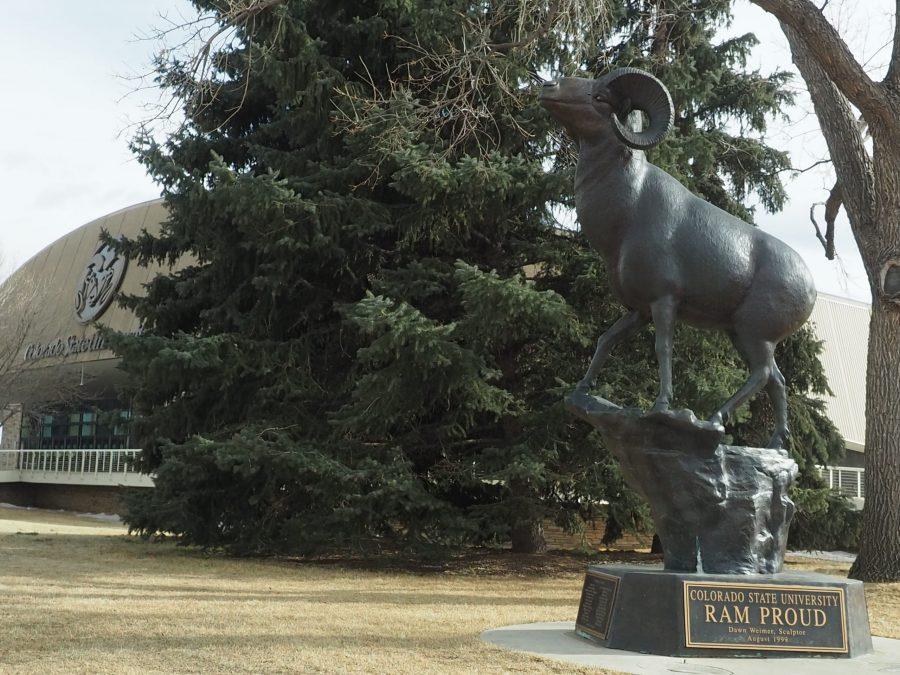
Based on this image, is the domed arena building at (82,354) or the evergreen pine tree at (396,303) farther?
the domed arena building at (82,354)

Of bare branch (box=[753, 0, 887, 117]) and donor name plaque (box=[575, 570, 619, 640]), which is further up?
bare branch (box=[753, 0, 887, 117])

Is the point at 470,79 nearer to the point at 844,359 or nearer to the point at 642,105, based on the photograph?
the point at 642,105

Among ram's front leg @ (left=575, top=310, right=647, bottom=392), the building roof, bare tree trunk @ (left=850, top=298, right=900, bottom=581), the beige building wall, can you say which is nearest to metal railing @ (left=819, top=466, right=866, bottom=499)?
the building roof

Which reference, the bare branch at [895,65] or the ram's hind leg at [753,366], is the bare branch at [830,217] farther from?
the ram's hind leg at [753,366]

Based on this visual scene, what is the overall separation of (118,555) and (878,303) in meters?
11.5

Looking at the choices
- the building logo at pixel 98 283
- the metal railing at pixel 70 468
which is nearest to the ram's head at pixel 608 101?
the metal railing at pixel 70 468

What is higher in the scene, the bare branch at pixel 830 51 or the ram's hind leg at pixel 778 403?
the bare branch at pixel 830 51

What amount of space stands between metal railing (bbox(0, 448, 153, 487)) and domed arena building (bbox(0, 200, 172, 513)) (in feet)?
0.13

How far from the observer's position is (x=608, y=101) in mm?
7180

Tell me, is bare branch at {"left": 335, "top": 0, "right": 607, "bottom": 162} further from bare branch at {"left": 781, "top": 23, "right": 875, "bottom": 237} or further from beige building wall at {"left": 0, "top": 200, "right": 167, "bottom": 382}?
beige building wall at {"left": 0, "top": 200, "right": 167, "bottom": 382}

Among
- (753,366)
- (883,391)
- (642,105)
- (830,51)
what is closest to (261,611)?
(753,366)

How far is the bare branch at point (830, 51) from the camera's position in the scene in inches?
465

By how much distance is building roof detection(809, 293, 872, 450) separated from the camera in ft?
95.2

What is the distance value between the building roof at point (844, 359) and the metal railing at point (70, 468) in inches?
820
